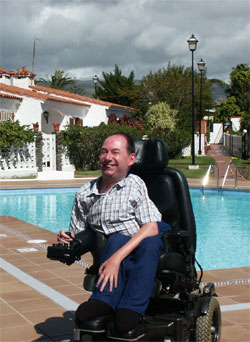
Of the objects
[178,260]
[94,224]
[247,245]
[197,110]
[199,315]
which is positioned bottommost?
[247,245]

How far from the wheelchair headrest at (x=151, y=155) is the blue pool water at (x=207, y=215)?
3.87m

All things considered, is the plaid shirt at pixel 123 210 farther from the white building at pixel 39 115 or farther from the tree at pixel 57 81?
the tree at pixel 57 81

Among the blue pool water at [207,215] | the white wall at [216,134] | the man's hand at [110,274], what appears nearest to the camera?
the man's hand at [110,274]

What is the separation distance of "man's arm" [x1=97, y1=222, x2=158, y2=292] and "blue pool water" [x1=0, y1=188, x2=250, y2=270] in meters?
4.47

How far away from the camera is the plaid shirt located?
341 cm

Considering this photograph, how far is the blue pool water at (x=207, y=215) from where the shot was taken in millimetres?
8453

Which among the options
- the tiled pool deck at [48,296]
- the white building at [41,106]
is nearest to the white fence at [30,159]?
the white building at [41,106]

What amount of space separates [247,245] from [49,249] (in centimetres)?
649

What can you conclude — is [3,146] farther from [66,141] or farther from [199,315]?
[199,315]

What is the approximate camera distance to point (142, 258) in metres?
3.15

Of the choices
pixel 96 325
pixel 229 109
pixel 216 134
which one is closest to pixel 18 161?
pixel 96 325

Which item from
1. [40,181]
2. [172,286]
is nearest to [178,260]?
[172,286]

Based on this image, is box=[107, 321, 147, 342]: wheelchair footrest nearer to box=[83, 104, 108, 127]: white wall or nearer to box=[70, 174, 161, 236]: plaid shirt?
box=[70, 174, 161, 236]: plaid shirt

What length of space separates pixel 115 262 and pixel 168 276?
1.36 feet
